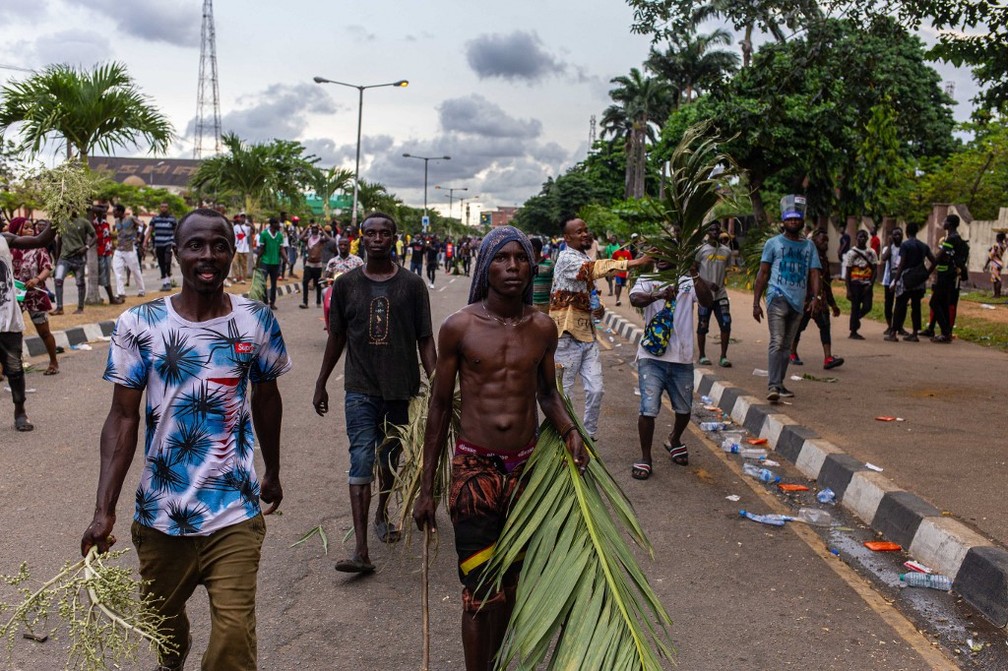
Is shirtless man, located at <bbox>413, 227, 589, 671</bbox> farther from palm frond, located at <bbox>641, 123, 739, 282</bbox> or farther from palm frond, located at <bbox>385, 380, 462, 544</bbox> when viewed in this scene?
palm frond, located at <bbox>641, 123, 739, 282</bbox>

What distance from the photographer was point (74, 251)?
14.1m

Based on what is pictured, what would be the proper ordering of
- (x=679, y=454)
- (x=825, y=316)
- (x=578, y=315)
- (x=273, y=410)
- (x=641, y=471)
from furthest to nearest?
1. (x=825, y=316)
2. (x=679, y=454)
3. (x=578, y=315)
4. (x=641, y=471)
5. (x=273, y=410)

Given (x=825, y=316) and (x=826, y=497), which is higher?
(x=825, y=316)

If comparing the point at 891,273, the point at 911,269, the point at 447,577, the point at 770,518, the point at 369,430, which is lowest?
the point at 447,577

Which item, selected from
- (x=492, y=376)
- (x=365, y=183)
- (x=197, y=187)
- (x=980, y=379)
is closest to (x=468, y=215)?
(x=365, y=183)

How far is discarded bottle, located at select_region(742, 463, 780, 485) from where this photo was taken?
701 cm

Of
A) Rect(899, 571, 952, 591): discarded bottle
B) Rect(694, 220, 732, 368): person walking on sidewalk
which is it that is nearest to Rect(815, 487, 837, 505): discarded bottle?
Rect(899, 571, 952, 591): discarded bottle

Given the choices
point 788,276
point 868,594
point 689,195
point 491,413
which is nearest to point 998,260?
point 788,276

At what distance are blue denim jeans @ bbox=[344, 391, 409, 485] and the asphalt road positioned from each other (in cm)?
52

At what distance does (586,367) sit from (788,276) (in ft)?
9.25

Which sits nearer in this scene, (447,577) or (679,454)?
(447,577)

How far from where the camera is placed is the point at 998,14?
970 centimetres

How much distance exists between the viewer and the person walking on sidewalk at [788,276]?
8867 mm

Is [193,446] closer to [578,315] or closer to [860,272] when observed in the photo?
[578,315]
